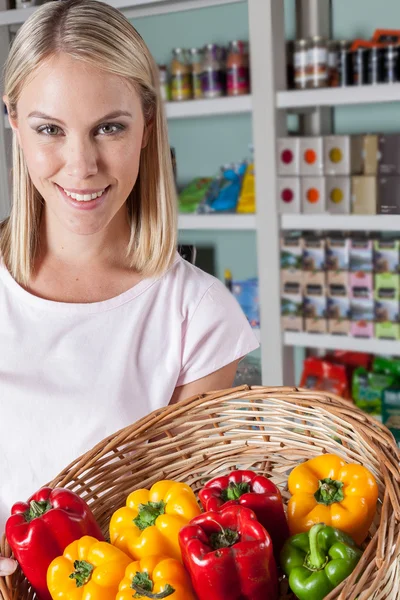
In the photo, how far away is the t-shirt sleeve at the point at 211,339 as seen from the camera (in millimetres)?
1367

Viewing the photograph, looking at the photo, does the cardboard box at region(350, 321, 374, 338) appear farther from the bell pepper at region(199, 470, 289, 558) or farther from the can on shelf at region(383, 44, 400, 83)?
the bell pepper at region(199, 470, 289, 558)

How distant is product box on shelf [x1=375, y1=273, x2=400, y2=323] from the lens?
9.84 feet

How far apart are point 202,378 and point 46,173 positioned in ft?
1.45

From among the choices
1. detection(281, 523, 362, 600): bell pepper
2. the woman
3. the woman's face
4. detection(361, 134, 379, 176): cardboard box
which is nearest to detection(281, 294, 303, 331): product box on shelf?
detection(361, 134, 379, 176): cardboard box

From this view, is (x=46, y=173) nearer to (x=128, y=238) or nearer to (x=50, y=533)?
(x=128, y=238)

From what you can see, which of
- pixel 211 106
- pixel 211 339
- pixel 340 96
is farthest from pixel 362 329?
pixel 211 339

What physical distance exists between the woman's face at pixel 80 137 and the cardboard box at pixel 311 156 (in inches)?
73.8

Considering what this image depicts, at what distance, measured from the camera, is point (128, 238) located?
1.45 meters

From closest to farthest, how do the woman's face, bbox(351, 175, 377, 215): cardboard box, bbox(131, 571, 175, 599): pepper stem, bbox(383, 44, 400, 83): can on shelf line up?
bbox(131, 571, 175, 599): pepper stem
the woman's face
bbox(383, 44, 400, 83): can on shelf
bbox(351, 175, 377, 215): cardboard box

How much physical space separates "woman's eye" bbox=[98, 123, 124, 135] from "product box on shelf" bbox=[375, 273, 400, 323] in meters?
2.00

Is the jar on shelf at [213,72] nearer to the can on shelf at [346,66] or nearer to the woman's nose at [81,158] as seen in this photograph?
the can on shelf at [346,66]

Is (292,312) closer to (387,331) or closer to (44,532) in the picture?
(387,331)

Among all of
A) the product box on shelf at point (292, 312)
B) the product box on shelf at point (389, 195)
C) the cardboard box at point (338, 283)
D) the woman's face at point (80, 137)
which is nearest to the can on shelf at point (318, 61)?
the product box on shelf at point (389, 195)

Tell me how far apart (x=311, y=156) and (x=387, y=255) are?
48 cm
